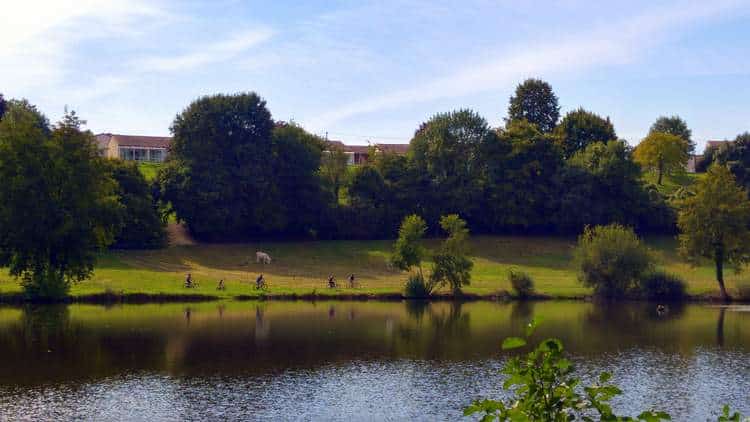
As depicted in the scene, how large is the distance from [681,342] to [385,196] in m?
45.9

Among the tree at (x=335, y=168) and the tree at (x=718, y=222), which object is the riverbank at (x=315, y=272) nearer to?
the tree at (x=718, y=222)

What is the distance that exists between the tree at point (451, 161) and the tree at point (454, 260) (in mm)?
21948

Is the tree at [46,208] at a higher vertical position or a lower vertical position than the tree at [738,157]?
lower

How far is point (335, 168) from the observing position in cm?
9512

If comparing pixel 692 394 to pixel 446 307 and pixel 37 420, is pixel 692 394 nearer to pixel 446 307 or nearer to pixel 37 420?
pixel 37 420

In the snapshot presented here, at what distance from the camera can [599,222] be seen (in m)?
89.2

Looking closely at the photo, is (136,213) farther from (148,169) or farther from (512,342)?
(512,342)

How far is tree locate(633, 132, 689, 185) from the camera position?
380ft

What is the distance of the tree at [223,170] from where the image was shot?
8412 cm

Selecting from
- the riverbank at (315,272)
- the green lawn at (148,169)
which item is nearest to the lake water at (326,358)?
the riverbank at (315,272)

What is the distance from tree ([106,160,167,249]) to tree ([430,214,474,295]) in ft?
94.7

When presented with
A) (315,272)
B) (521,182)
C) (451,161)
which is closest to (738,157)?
(521,182)

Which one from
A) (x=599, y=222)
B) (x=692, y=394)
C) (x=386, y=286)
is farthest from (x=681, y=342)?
(x=599, y=222)

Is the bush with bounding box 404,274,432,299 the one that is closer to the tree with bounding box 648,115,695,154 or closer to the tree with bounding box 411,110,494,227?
the tree with bounding box 411,110,494,227
